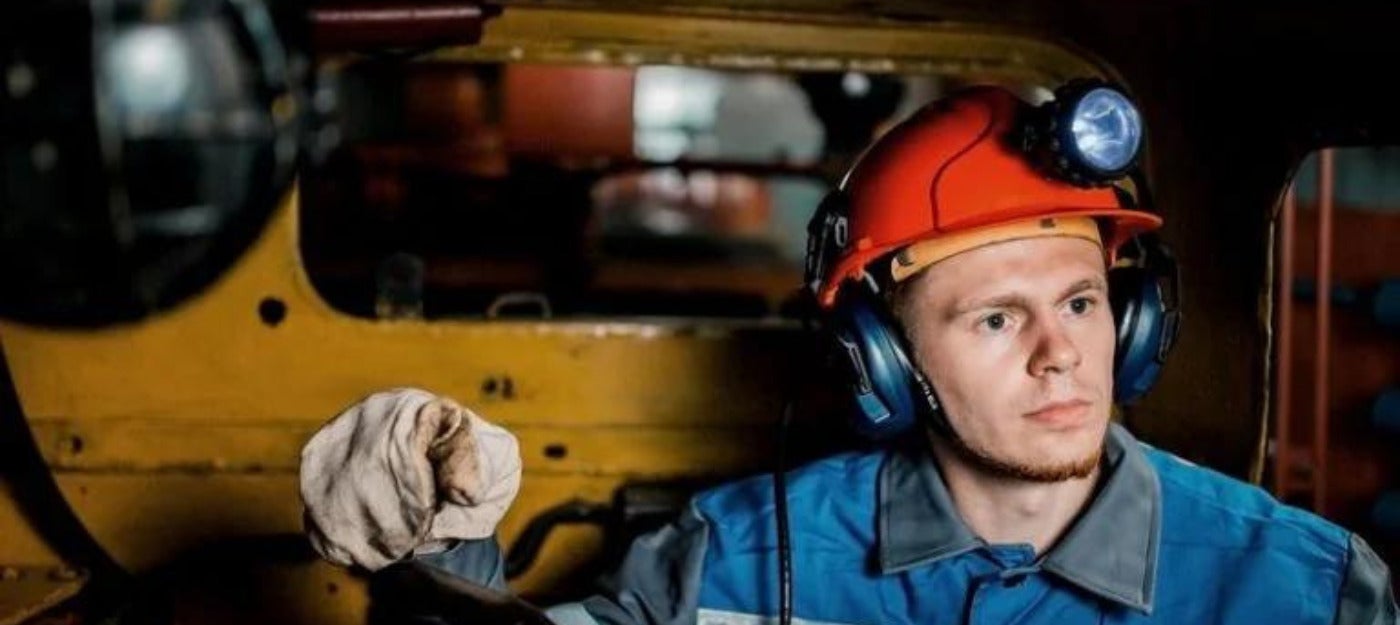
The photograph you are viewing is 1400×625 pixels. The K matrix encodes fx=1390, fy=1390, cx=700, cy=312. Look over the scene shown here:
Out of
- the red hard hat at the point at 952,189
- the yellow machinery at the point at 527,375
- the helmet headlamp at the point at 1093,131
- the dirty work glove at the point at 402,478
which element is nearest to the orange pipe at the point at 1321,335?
the yellow machinery at the point at 527,375

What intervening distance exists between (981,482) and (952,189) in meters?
0.44

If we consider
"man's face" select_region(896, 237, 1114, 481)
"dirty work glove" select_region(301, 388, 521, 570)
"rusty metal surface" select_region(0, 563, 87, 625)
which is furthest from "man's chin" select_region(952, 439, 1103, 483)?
"rusty metal surface" select_region(0, 563, 87, 625)

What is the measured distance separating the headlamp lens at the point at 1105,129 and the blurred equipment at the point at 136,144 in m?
1.20

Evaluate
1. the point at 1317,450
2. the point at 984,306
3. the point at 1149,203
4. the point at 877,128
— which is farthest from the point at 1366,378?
the point at 984,306

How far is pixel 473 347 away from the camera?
2318 millimetres

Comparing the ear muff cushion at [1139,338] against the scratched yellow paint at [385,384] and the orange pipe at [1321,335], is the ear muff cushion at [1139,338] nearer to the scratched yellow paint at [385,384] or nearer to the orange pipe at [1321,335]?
the scratched yellow paint at [385,384]

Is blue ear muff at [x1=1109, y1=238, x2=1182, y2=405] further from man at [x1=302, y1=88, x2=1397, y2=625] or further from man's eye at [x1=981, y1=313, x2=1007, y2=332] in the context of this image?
man's eye at [x1=981, y1=313, x2=1007, y2=332]

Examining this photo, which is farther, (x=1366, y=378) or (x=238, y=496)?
(x=1366, y=378)

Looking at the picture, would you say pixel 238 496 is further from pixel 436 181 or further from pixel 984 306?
pixel 436 181

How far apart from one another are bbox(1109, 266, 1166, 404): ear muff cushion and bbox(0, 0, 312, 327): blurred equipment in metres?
1.33

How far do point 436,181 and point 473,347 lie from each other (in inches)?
94.5

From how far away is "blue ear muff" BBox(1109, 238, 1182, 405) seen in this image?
190cm

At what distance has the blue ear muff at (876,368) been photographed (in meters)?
1.89

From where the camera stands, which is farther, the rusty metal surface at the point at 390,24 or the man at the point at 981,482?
the rusty metal surface at the point at 390,24
